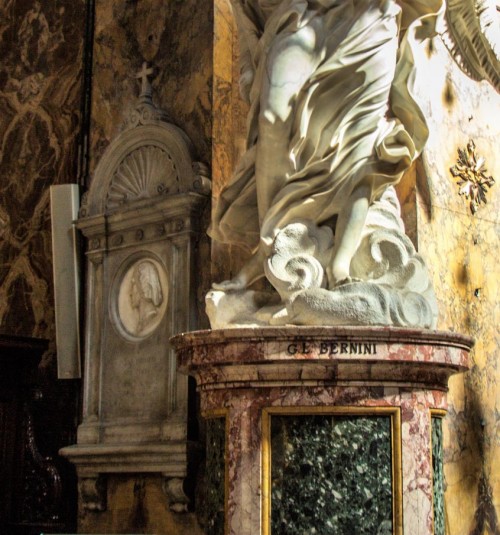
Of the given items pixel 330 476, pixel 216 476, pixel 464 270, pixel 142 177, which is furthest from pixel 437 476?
pixel 142 177

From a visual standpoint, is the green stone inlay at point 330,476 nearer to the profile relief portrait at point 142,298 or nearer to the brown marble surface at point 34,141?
the profile relief portrait at point 142,298

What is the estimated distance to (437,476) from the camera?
503cm

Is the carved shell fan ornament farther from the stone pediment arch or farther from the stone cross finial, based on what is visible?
the stone cross finial

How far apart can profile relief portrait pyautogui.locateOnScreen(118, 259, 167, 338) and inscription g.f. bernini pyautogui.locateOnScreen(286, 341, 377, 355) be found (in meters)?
1.77

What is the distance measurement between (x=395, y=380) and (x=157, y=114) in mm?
2544

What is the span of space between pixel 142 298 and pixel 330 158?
1.76 meters


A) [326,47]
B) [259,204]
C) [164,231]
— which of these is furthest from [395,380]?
[164,231]

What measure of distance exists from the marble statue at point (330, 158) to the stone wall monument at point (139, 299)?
0.93 meters

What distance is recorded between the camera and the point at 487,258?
6805 millimetres

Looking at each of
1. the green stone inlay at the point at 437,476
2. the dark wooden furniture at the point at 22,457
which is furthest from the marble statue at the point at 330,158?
the dark wooden furniture at the point at 22,457

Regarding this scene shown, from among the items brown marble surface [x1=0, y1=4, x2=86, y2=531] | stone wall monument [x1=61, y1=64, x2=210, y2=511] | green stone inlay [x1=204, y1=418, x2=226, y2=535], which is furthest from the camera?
brown marble surface [x1=0, y1=4, x2=86, y2=531]

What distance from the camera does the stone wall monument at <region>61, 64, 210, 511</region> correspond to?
616cm

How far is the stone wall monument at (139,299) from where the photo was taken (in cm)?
616

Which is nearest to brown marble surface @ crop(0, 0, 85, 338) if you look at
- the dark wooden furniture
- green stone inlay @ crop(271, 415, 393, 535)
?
the dark wooden furniture
